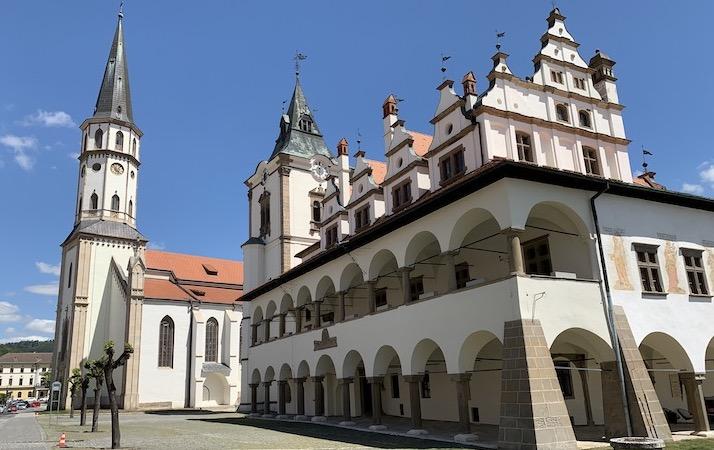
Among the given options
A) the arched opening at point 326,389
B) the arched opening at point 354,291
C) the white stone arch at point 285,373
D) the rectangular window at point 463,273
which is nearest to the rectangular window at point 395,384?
the arched opening at point 326,389

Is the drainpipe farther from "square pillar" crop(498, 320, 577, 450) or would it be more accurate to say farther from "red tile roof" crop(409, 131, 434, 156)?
"red tile roof" crop(409, 131, 434, 156)

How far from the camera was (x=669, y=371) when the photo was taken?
18969mm

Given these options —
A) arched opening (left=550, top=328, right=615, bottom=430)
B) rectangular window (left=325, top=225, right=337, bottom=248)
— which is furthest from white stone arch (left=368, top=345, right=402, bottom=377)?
rectangular window (left=325, top=225, right=337, bottom=248)

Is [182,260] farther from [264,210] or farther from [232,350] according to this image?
[264,210]

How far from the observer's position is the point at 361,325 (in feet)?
78.0

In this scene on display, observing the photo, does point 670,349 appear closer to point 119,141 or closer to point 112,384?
point 112,384

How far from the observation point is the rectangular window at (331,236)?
106 feet

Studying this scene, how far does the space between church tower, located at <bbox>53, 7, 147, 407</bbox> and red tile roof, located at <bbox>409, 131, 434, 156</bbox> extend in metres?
33.3

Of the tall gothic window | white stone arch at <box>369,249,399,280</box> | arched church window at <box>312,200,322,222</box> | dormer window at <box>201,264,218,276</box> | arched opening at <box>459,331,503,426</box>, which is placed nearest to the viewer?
arched opening at <box>459,331,503,426</box>

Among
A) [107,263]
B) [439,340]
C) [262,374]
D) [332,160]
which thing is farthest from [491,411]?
[107,263]

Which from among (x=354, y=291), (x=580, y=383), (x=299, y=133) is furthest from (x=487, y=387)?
(x=299, y=133)

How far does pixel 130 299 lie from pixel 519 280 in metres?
43.1

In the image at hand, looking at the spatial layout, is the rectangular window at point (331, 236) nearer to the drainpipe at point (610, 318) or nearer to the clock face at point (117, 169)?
the drainpipe at point (610, 318)

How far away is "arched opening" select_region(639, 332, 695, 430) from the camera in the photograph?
18.6 m
